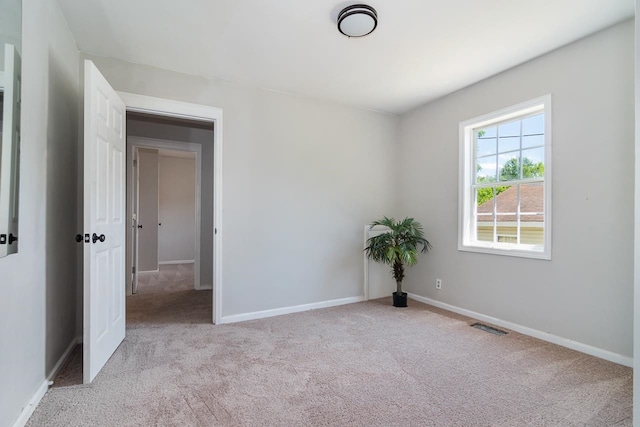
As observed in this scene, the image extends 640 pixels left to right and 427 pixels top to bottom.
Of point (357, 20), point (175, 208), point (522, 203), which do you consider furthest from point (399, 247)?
point (175, 208)

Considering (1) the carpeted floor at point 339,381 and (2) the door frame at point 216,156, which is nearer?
(1) the carpeted floor at point 339,381

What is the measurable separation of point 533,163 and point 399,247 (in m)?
1.54

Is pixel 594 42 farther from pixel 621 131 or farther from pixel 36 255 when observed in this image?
pixel 36 255

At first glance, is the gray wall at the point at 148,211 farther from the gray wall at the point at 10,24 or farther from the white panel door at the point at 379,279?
the gray wall at the point at 10,24

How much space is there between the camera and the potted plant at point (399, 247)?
3577 mm

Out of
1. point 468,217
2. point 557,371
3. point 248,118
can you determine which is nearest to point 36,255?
point 248,118

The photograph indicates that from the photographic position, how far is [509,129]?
10.2 ft

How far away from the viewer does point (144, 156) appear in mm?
6184

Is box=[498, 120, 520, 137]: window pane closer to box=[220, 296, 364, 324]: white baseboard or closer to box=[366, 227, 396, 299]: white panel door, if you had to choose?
box=[366, 227, 396, 299]: white panel door

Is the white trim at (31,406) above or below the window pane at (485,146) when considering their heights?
below

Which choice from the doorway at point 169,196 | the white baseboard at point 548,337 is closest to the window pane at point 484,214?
the white baseboard at point 548,337

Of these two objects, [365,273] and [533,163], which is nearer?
[533,163]

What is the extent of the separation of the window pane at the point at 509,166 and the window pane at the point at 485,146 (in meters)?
0.13

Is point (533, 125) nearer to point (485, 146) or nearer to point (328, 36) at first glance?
point (485, 146)
